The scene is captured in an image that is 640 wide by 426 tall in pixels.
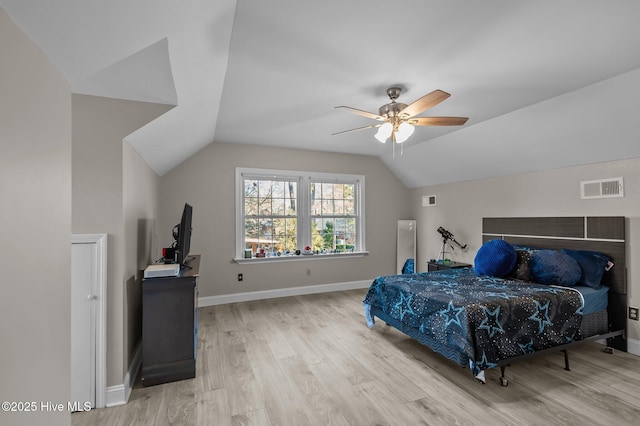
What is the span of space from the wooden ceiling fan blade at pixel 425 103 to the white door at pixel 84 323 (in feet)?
8.62

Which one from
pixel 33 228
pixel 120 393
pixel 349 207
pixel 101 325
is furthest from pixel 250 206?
pixel 33 228

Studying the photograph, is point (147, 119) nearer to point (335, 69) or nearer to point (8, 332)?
point (335, 69)

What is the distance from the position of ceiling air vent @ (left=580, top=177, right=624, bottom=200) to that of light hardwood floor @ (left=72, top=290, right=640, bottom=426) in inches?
63.3

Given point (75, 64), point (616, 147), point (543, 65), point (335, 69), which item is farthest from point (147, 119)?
point (616, 147)

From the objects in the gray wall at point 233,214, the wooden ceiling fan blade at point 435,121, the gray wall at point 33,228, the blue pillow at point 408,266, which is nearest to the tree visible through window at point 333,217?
the gray wall at point 233,214

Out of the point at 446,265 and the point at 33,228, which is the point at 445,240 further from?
the point at 33,228

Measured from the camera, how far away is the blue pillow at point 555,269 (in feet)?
9.86

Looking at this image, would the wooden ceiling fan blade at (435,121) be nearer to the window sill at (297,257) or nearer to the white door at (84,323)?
the white door at (84,323)

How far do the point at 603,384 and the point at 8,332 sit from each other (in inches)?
143

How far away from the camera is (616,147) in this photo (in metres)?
2.95

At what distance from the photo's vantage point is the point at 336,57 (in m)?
2.18

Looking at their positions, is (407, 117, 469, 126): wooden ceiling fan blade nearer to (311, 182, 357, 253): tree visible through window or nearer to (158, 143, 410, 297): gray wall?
(158, 143, 410, 297): gray wall

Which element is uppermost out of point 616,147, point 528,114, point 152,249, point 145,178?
point 528,114

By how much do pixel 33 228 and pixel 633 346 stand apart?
4634 mm
